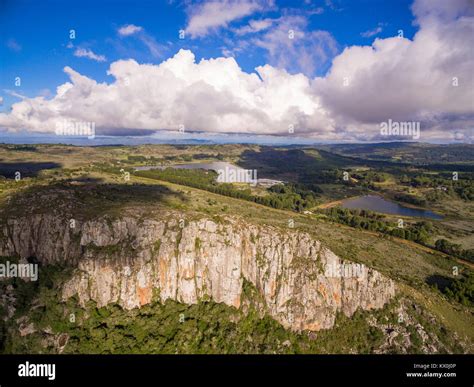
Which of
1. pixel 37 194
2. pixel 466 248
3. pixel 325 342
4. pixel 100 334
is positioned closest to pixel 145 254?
pixel 100 334

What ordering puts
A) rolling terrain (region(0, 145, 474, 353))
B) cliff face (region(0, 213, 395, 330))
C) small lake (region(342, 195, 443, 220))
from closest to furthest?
rolling terrain (region(0, 145, 474, 353)) → cliff face (region(0, 213, 395, 330)) → small lake (region(342, 195, 443, 220))

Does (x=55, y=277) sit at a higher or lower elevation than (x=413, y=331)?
higher

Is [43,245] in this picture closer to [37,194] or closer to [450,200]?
[37,194]

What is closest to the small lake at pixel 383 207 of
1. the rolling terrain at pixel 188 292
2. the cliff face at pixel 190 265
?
the rolling terrain at pixel 188 292

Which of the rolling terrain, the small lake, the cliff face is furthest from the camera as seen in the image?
Result: the small lake

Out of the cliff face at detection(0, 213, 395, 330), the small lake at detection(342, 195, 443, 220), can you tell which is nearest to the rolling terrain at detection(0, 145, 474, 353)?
the cliff face at detection(0, 213, 395, 330)

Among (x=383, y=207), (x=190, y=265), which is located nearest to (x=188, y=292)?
(x=190, y=265)

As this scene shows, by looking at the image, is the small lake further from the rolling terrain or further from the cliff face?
the cliff face
